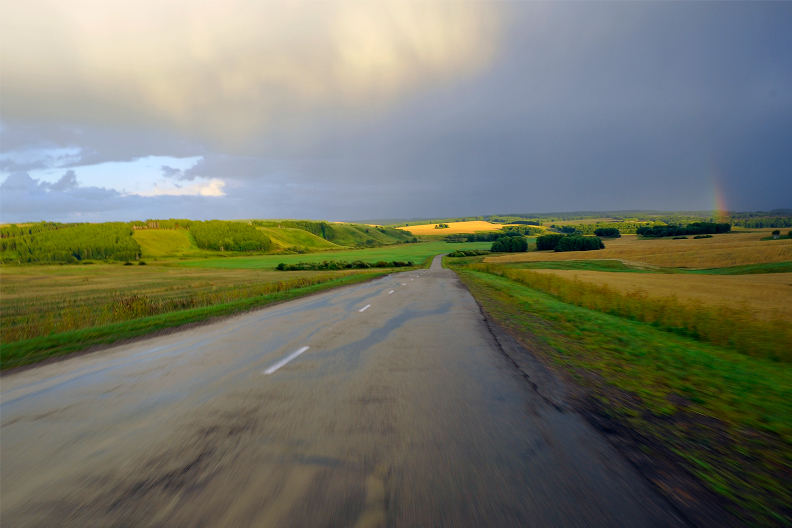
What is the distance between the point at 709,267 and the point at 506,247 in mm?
59121

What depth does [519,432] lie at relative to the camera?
4.09 m

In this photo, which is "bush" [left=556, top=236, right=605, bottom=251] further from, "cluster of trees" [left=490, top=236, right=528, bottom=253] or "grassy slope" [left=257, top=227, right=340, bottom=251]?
"grassy slope" [left=257, top=227, right=340, bottom=251]

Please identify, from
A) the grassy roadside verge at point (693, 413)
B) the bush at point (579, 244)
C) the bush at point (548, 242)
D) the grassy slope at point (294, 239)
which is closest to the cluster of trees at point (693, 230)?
the bush at point (579, 244)

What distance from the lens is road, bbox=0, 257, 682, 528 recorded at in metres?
2.75

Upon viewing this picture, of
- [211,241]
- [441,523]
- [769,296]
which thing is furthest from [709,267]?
[211,241]

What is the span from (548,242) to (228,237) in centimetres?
9874

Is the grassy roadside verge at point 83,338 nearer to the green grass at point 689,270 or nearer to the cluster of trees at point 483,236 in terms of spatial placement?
the green grass at point 689,270

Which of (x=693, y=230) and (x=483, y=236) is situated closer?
(x=693, y=230)

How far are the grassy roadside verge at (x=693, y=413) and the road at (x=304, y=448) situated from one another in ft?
1.31

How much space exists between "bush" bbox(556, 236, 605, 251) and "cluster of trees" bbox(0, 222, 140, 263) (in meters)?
108

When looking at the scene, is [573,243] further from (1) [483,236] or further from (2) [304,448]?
(2) [304,448]

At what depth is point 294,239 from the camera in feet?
504

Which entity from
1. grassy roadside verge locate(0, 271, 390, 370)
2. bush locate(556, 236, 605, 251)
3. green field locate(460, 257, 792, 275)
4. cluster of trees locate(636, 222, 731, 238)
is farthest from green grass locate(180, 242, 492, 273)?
cluster of trees locate(636, 222, 731, 238)

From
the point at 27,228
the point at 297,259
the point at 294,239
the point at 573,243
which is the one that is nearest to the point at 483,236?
the point at 573,243
